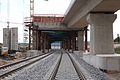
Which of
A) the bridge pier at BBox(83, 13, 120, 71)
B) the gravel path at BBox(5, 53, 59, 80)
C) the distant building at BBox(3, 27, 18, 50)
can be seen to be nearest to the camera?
the gravel path at BBox(5, 53, 59, 80)

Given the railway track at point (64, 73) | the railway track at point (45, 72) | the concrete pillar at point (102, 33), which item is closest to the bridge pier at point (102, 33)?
the concrete pillar at point (102, 33)

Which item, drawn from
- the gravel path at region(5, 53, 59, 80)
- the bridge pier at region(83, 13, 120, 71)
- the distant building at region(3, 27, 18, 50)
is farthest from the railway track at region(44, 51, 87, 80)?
the distant building at region(3, 27, 18, 50)

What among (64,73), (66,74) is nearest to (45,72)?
(64,73)

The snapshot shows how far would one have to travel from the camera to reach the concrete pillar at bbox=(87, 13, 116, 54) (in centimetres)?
3092

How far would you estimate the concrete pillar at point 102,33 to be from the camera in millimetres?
30922

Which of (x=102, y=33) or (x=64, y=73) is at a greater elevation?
(x=102, y=33)

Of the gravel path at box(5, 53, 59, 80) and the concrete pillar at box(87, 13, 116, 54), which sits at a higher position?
the concrete pillar at box(87, 13, 116, 54)

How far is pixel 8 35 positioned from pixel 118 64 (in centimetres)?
5456

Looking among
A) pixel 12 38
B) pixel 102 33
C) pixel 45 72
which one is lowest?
pixel 45 72

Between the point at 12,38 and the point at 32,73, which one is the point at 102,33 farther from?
the point at 12,38

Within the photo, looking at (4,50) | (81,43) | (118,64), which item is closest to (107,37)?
(118,64)

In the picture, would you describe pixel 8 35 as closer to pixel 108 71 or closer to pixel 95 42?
pixel 95 42

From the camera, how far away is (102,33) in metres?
31.3

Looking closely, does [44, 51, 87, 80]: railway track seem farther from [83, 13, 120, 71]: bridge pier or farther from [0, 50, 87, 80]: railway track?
[83, 13, 120, 71]: bridge pier
